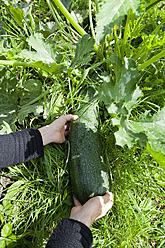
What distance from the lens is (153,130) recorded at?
119 cm

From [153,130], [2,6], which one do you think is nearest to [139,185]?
[153,130]

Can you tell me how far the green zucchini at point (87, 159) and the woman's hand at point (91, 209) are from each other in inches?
1.9

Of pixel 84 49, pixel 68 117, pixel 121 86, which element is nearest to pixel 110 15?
pixel 84 49

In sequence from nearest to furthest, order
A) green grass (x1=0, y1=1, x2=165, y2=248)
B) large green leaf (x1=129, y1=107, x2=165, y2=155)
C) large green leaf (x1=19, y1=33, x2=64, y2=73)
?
1. large green leaf (x1=129, y1=107, x2=165, y2=155)
2. large green leaf (x1=19, y1=33, x2=64, y2=73)
3. green grass (x1=0, y1=1, x2=165, y2=248)

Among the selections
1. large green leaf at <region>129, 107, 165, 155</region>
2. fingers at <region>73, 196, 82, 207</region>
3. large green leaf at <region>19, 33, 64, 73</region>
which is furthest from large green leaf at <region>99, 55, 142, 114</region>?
fingers at <region>73, 196, 82, 207</region>

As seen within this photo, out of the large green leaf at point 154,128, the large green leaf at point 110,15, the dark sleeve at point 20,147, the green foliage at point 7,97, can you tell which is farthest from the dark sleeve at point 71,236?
the large green leaf at point 110,15

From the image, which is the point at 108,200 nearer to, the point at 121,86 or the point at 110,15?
the point at 121,86

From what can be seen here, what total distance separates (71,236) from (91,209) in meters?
0.18

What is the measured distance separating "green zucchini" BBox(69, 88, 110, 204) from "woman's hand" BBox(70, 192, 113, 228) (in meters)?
0.05

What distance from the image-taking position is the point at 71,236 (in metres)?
1.23

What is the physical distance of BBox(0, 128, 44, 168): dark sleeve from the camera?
137 cm

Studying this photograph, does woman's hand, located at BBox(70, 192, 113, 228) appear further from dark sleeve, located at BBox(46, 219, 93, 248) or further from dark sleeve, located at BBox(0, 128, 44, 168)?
dark sleeve, located at BBox(0, 128, 44, 168)

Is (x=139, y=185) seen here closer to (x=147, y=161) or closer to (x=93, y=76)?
(x=147, y=161)

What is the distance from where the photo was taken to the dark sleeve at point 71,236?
1.21 metres
